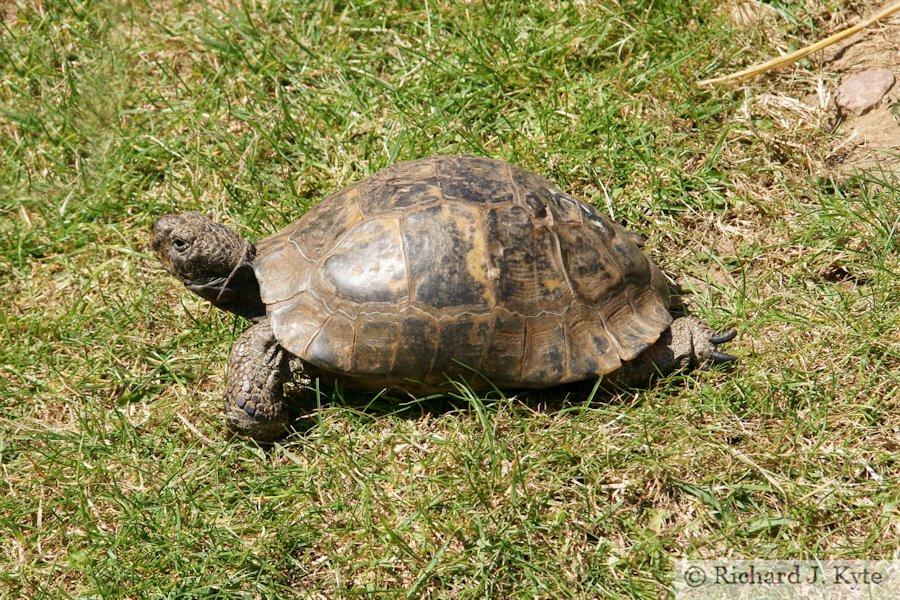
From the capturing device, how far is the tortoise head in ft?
12.7

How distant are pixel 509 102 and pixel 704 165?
4.07ft

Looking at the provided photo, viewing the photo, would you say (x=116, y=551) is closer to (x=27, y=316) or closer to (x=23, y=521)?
(x=23, y=521)

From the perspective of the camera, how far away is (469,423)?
370cm

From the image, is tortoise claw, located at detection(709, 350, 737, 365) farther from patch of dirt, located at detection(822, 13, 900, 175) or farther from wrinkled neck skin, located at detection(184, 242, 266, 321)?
wrinkled neck skin, located at detection(184, 242, 266, 321)

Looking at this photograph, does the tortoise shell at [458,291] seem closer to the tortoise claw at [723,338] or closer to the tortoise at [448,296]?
the tortoise at [448,296]

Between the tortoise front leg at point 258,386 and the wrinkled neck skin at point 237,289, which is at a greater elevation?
the wrinkled neck skin at point 237,289

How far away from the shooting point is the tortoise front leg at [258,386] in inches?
144

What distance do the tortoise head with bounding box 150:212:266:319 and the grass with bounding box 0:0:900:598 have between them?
0.40m

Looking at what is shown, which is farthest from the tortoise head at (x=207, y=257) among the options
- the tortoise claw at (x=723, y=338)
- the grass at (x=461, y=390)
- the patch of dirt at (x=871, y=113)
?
the patch of dirt at (x=871, y=113)

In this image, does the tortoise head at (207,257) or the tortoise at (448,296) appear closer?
the tortoise at (448,296)

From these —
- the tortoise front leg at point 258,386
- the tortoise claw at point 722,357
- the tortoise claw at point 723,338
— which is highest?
the tortoise front leg at point 258,386

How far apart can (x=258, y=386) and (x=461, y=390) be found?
92cm

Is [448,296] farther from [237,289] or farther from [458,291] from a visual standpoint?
[237,289]

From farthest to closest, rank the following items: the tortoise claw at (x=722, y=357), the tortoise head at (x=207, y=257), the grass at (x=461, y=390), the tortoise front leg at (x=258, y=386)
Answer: the tortoise head at (x=207, y=257), the tortoise claw at (x=722, y=357), the tortoise front leg at (x=258, y=386), the grass at (x=461, y=390)
